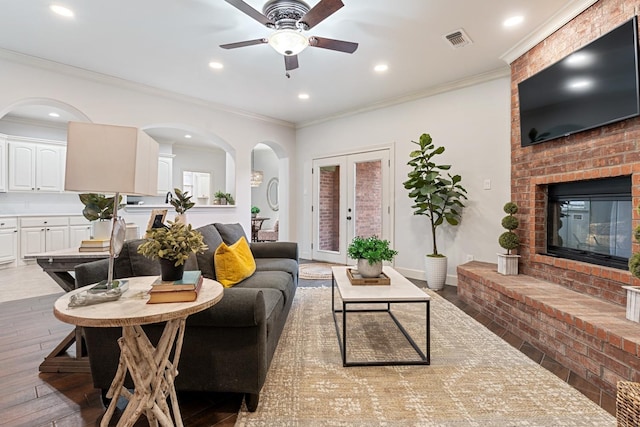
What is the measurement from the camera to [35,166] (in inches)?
234

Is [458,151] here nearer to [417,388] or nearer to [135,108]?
[417,388]

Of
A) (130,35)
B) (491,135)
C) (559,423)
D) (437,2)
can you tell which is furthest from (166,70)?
(559,423)

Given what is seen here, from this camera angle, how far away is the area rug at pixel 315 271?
4704 millimetres

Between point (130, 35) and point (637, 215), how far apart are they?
4.48m

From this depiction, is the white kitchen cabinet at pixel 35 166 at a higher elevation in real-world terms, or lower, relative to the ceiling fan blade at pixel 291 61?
lower

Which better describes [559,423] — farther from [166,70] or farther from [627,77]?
[166,70]

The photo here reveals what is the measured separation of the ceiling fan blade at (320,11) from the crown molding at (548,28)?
2012mm

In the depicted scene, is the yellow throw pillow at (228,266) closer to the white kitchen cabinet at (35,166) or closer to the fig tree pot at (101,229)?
the fig tree pot at (101,229)

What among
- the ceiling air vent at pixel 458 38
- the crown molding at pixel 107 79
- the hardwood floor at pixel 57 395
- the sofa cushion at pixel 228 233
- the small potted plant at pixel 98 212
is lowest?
the hardwood floor at pixel 57 395

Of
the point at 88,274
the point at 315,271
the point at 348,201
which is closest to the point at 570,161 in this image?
the point at 348,201

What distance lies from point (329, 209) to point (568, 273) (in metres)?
3.81

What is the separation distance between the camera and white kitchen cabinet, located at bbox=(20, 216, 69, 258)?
18.3 feet

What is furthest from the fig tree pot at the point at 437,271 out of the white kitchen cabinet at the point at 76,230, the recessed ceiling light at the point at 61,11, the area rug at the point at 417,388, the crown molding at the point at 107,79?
the white kitchen cabinet at the point at 76,230

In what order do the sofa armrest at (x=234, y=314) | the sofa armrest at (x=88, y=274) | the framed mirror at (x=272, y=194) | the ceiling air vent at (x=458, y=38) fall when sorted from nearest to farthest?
1. the sofa armrest at (x=234, y=314)
2. the sofa armrest at (x=88, y=274)
3. the ceiling air vent at (x=458, y=38)
4. the framed mirror at (x=272, y=194)
